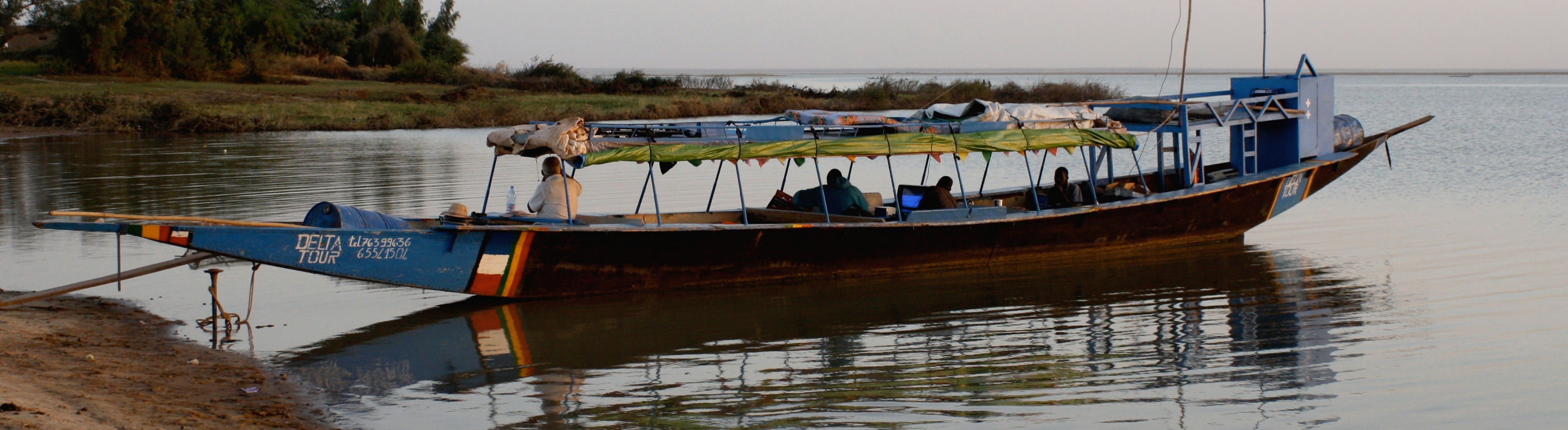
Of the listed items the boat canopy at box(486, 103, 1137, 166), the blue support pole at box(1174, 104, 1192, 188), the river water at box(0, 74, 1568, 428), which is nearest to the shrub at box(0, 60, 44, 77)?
the river water at box(0, 74, 1568, 428)

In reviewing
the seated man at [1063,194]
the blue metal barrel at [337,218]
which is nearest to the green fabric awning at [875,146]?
the seated man at [1063,194]

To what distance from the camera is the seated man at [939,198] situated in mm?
11859

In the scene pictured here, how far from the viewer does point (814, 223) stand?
11266mm

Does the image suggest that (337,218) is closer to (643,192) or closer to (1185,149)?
(643,192)

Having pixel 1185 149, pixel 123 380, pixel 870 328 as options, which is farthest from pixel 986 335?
pixel 123 380

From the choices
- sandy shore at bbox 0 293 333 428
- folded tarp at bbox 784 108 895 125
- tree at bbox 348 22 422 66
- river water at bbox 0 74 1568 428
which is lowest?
river water at bbox 0 74 1568 428

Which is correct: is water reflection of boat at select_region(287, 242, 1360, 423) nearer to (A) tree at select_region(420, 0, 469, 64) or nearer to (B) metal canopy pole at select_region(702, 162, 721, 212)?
(B) metal canopy pole at select_region(702, 162, 721, 212)

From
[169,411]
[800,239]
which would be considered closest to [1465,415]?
[800,239]

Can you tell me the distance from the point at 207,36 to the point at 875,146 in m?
41.6

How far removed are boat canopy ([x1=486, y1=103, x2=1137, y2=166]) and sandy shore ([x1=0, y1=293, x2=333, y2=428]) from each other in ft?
9.71

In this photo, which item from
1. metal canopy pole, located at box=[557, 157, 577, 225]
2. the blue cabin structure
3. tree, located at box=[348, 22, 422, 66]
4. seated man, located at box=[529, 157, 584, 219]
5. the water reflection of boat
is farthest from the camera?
tree, located at box=[348, 22, 422, 66]

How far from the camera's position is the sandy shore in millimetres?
6176

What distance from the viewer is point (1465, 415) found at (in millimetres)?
7113

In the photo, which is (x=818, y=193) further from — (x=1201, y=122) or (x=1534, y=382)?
(x=1534, y=382)
